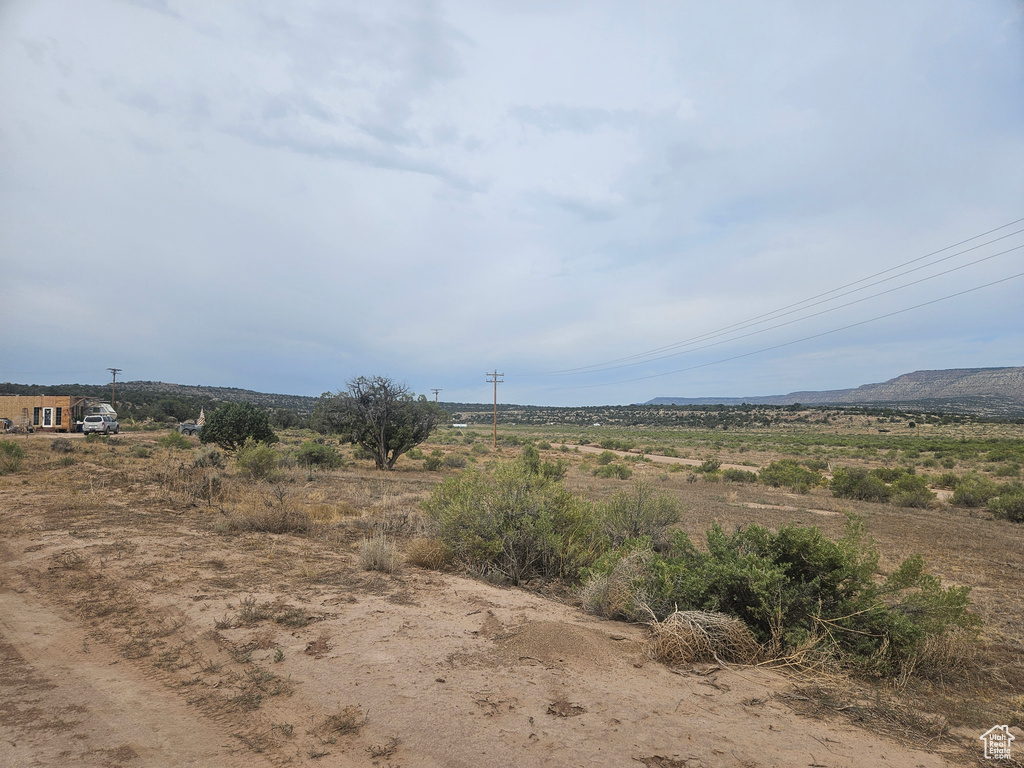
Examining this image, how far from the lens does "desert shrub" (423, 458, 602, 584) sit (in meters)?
8.56

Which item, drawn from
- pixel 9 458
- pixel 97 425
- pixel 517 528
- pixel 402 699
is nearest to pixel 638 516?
pixel 517 528

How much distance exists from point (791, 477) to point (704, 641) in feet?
76.2

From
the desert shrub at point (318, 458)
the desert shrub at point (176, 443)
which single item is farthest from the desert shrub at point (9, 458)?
the desert shrub at point (318, 458)

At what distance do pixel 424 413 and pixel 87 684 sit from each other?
26.0 meters

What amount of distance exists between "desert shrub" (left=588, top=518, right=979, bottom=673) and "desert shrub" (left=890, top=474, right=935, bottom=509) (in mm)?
16214

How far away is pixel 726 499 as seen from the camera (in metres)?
20.6

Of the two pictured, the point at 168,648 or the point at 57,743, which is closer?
the point at 57,743

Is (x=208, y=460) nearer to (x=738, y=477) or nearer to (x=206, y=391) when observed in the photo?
(x=738, y=477)

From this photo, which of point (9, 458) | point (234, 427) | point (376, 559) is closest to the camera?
point (376, 559)

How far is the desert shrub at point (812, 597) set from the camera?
17.6 feet

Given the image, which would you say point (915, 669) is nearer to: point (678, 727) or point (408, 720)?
point (678, 727)

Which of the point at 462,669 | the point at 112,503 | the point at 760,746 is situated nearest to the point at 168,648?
the point at 462,669

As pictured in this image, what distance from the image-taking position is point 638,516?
1113cm

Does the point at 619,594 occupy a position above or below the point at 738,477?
above
